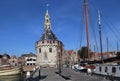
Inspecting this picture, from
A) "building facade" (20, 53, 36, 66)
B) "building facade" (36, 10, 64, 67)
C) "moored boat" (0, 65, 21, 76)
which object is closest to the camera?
"moored boat" (0, 65, 21, 76)

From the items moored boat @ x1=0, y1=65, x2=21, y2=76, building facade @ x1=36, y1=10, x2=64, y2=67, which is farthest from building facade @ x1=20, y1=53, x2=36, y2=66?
moored boat @ x1=0, y1=65, x2=21, y2=76

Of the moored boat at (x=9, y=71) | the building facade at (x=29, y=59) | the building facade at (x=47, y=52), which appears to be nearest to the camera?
the moored boat at (x=9, y=71)

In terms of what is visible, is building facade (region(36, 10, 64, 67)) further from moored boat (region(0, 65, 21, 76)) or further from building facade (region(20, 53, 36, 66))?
moored boat (region(0, 65, 21, 76))

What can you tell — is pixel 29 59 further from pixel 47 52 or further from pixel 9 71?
pixel 9 71

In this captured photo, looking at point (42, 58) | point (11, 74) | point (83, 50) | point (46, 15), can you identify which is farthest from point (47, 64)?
point (11, 74)

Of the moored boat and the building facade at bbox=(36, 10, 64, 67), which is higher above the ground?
the building facade at bbox=(36, 10, 64, 67)

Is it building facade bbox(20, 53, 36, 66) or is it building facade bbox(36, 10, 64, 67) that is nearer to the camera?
building facade bbox(36, 10, 64, 67)

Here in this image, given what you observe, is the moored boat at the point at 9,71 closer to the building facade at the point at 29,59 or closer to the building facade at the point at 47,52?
the building facade at the point at 47,52

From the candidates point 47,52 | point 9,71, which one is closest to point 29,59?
point 47,52

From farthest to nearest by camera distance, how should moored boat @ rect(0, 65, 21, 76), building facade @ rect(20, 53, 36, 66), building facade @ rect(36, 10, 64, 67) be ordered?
1. building facade @ rect(20, 53, 36, 66)
2. building facade @ rect(36, 10, 64, 67)
3. moored boat @ rect(0, 65, 21, 76)

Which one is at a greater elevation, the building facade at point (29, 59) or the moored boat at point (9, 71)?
the building facade at point (29, 59)

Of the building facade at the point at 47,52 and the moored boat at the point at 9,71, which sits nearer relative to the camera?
the moored boat at the point at 9,71

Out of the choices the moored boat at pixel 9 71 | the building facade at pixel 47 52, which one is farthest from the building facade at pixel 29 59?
the moored boat at pixel 9 71

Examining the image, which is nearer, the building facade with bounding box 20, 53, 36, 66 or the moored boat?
the moored boat
